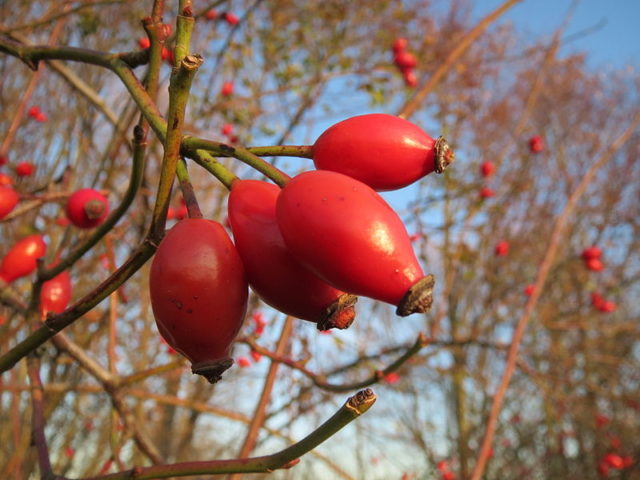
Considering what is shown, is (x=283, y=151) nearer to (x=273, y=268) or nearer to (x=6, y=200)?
(x=273, y=268)

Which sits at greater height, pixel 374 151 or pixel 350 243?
pixel 374 151

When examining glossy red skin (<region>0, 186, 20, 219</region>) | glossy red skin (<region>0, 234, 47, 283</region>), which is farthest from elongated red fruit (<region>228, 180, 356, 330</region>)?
glossy red skin (<region>0, 234, 47, 283</region>)

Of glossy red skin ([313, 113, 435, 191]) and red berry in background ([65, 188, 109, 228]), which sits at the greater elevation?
red berry in background ([65, 188, 109, 228])

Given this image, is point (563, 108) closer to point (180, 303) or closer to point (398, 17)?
point (398, 17)

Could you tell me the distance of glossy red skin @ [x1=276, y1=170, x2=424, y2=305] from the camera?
49 cm

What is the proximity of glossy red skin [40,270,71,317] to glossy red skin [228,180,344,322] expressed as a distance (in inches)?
26.4

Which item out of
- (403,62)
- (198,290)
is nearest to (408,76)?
(403,62)

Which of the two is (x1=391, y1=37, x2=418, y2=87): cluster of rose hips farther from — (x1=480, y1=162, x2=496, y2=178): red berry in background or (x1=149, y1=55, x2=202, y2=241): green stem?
(x1=149, y1=55, x2=202, y2=241): green stem

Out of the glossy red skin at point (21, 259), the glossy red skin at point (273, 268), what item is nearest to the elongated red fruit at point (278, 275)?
the glossy red skin at point (273, 268)

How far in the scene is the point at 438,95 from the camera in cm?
556

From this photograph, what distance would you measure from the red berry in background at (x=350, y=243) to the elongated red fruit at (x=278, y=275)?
3 centimetres

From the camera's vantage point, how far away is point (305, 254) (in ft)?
1.66

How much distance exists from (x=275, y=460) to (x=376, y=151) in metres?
0.32

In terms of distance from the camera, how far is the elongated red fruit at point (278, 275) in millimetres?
534
